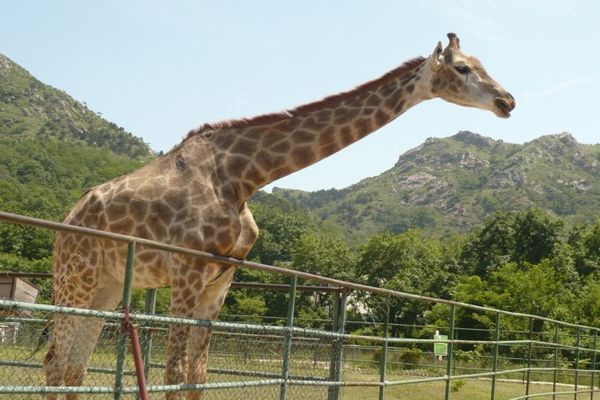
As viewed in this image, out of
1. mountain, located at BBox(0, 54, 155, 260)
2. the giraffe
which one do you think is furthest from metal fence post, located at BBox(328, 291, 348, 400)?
mountain, located at BBox(0, 54, 155, 260)

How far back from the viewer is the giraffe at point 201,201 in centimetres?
534

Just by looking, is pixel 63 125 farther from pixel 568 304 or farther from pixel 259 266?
pixel 259 266

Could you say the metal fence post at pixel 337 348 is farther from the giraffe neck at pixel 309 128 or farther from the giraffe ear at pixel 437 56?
the giraffe ear at pixel 437 56

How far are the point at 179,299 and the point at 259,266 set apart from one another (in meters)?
0.67

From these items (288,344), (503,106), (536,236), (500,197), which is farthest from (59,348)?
(500,197)

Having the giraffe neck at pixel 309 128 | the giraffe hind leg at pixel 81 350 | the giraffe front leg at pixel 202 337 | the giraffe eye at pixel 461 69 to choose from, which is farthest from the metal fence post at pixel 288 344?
the giraffe eye at pixel 461 69

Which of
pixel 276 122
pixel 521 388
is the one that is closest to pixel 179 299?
pixel 276 122

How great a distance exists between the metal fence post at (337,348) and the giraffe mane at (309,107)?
1.47 metres

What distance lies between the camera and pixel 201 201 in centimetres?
547

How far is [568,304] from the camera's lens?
124ft

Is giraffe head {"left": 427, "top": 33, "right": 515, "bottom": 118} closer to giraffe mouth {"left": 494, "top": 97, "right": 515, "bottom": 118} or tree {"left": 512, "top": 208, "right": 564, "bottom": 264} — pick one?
giraffe mouth {"left": 494, "top": 97, "right": 515, "bottom": 118}

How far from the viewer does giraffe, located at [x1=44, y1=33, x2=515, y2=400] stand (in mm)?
5344

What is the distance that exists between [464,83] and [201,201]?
94.0 inches

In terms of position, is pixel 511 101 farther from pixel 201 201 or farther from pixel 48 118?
pixel 48 118
